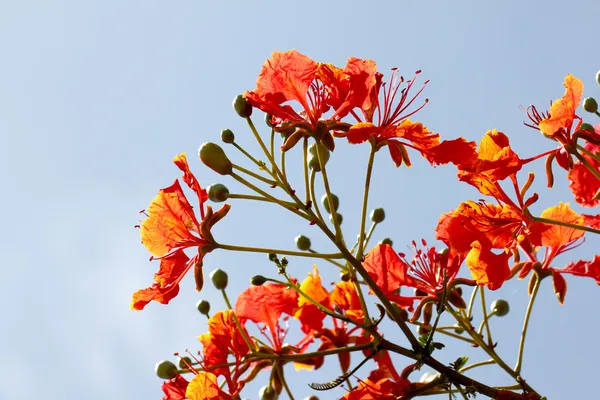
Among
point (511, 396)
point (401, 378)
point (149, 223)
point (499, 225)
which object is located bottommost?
point (511, 396)

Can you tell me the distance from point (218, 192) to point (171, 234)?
33 cm

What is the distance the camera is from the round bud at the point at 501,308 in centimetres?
249

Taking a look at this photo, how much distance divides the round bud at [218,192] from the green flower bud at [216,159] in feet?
0.15

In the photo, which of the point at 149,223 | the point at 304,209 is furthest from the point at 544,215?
the point at 149,223

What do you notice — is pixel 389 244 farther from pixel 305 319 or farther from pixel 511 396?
pixel 511 396

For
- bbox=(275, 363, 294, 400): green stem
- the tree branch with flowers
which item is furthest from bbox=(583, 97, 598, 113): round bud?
bbox=(275, 363, 294, 400): green stem

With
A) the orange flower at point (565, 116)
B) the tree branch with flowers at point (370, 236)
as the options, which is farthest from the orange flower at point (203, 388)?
the orange flower at point (565, 116)

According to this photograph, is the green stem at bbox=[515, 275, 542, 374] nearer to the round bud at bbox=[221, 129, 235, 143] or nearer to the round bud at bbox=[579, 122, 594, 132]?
the round bud at bbox=[579, 122, 594, 132]

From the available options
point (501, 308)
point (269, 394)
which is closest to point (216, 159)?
point (269, 394)

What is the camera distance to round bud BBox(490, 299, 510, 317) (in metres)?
2.49

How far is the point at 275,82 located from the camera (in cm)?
225

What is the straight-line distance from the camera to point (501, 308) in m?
2.50

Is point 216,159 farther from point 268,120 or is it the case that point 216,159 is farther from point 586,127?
point 586,127

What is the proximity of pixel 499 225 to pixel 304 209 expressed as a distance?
69cm
